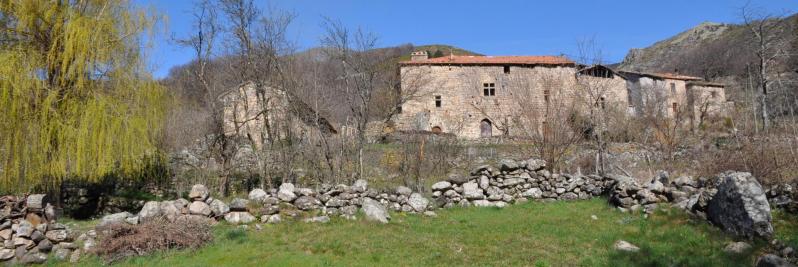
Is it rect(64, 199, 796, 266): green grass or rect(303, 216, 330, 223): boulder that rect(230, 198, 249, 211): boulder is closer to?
rect(64, 199, 796, 266): green grass

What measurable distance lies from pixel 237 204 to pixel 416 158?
313 inches

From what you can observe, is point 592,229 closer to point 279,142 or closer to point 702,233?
point 702,233

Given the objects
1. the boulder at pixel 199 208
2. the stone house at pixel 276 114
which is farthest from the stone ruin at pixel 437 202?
the stone house at pixel 276 114

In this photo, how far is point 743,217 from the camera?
8.67m

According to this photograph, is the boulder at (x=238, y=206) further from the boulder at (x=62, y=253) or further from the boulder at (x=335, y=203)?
the boulder at (x=62, y=253)

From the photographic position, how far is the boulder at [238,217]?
1075 centimetres

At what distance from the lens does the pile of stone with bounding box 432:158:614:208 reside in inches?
541

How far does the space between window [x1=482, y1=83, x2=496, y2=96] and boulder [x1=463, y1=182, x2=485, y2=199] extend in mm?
27036

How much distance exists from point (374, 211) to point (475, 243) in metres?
3.07

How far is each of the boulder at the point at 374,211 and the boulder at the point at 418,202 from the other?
3.43ft

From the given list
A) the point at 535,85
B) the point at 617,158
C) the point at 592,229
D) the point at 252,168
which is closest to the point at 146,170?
the point at 252,168

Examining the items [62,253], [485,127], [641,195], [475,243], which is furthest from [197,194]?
[485,127]

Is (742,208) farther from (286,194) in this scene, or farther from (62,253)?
(62,253)

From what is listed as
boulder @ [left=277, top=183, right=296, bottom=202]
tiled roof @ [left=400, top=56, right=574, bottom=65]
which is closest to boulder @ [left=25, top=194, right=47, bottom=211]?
boulder @ [left=277, top=183, right=296, bottom=202]
